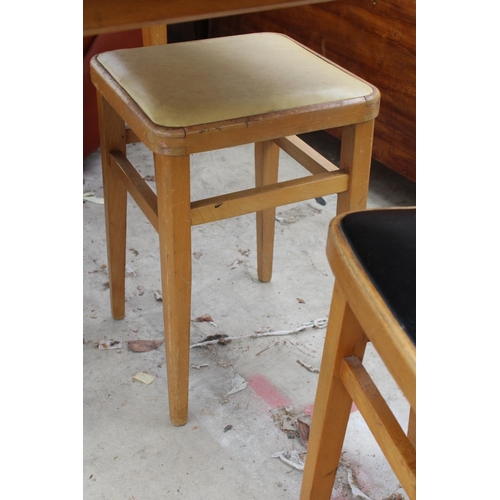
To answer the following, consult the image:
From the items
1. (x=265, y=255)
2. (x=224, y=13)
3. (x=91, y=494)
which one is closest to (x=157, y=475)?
(x=91, y=494)

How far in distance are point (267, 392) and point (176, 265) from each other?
0.38 m

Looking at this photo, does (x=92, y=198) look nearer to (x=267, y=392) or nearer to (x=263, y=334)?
(x=263, y=334)

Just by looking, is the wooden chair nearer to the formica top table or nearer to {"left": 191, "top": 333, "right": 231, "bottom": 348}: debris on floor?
the formica top table

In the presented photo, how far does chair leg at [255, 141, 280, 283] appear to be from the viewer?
1537 millimetres

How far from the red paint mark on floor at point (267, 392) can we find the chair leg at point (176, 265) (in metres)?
0.17

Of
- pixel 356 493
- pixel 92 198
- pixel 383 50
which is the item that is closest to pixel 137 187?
pixel 356 493

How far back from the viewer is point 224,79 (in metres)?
1.16

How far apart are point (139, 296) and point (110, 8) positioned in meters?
1.03

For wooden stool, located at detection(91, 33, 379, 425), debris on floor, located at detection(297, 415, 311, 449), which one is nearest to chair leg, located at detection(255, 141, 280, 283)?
wooden stool, located at detection(91, 33, 379, 425)

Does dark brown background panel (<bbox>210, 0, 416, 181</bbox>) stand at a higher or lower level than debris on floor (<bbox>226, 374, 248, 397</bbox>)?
higher

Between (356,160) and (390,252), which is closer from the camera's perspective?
(390,252)

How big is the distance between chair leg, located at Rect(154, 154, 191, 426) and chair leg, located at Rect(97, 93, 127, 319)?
277mm
